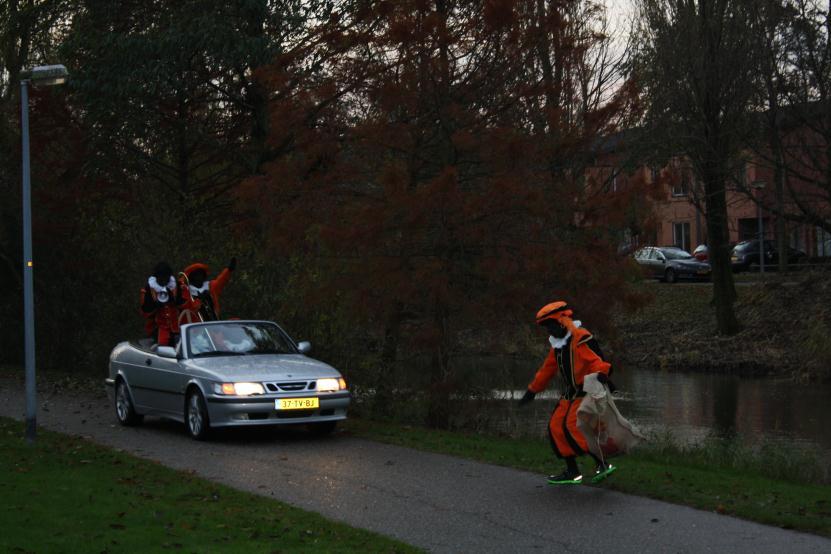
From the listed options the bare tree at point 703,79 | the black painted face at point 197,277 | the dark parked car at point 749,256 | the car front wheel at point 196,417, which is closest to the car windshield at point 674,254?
the dark parked car at point 749,256

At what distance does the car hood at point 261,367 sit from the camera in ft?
48.2

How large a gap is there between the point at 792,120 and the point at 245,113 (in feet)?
47.5

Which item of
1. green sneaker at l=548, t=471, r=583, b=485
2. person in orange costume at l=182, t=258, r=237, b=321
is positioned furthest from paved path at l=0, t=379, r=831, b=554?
person in orange costume at l=182, t=258, r=237, b=321

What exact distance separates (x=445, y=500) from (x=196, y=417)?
5.19 metres

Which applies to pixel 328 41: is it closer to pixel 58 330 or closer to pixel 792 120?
pixel 58 330

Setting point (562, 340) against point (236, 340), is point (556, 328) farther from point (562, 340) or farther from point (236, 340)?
point (236, 340)

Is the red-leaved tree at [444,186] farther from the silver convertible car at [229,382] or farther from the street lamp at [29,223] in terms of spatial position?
the street lamp at [29,223]

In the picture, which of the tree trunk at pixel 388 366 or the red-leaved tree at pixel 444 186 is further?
the tree trunk at pixel 388 366

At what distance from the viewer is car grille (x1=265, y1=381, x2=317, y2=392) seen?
1460 centimetres

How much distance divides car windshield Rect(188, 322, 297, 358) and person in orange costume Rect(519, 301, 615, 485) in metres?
5.51

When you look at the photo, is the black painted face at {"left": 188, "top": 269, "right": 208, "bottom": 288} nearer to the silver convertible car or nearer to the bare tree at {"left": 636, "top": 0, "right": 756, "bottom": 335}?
the silver convertible car

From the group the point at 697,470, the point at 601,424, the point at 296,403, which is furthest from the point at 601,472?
the point at 296,403

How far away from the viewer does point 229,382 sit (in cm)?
1453

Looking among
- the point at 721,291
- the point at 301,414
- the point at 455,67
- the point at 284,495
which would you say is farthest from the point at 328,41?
the point at 721,291
